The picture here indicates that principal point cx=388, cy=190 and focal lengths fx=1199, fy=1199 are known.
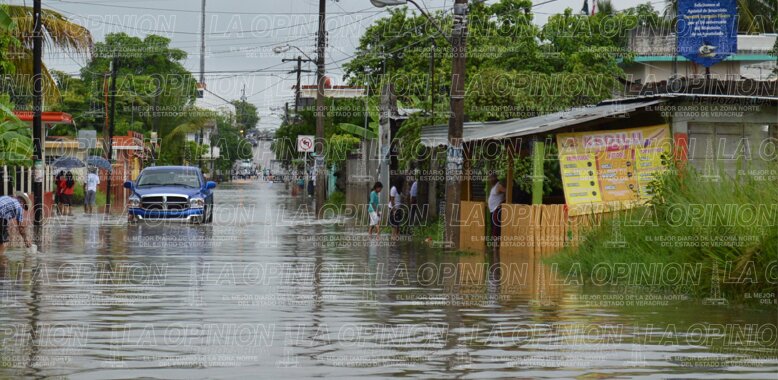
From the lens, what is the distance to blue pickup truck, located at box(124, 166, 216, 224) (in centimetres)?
3250

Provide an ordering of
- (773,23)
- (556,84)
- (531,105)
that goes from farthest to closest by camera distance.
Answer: (773,23)
(556,84)
(531,105)

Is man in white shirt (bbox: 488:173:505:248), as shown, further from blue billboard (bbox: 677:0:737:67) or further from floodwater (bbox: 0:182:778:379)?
blue billboard (bbox: 677:0:737:67)

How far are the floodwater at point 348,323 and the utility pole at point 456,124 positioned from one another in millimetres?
2842

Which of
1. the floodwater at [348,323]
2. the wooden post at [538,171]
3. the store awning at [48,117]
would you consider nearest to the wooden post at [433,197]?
the wooden post at [538,171]

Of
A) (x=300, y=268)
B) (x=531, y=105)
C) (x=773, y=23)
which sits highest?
(x=773, y=23)

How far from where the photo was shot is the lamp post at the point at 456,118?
25.7m

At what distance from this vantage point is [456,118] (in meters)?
25.9

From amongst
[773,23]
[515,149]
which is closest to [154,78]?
[773,23]

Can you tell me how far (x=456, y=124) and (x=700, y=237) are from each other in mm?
10433

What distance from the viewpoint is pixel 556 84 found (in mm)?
40031

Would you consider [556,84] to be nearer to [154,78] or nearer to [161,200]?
[161,200]

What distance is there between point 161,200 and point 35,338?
21125 mm

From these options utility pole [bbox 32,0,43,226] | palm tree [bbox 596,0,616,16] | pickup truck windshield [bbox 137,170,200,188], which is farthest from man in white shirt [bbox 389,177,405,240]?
palm tree [bbox 596,0,616,16]

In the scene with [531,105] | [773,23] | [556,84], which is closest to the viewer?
[531,105]
